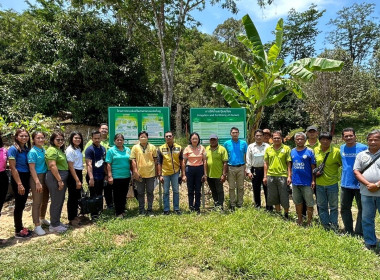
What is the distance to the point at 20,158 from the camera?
400cm

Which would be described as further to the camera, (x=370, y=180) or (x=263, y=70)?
(x=263, y=70)

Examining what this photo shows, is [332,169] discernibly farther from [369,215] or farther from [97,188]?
[97,188]

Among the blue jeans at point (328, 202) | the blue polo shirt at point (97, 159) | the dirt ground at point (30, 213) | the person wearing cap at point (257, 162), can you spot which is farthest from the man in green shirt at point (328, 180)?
the blue polo shirt at point (97, 159)

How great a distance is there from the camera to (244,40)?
7.89 m

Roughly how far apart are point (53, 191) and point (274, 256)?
3438 millimetres

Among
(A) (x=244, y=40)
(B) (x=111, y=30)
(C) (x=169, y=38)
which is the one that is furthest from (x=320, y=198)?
(B) (x=111, y=30)

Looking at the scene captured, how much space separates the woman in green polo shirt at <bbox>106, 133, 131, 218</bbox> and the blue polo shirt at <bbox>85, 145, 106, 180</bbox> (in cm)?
15

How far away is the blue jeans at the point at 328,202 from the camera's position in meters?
4.27

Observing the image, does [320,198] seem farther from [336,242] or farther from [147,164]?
[147,164]

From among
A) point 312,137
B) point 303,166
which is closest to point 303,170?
point 303,166

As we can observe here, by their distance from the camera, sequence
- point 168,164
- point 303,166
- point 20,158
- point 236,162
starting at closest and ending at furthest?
point 20,158 → point 303,166 → point 168,164 → point 236,162

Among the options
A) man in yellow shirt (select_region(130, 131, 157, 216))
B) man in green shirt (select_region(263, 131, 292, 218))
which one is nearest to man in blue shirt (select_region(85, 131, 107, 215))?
man in yellow shirt (select_region(130, 131, 157, 216))

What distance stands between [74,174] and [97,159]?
469mm

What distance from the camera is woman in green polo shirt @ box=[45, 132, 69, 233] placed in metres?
4.23
